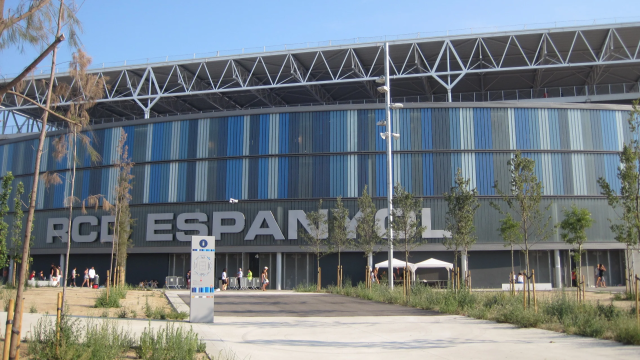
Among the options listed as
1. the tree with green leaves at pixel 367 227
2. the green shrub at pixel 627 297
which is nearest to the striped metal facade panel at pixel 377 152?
the tree with green leaves at pixel 367 227

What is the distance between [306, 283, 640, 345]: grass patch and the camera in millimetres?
12938

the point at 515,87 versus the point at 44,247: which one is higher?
the point at 515,87

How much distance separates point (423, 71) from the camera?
174ft

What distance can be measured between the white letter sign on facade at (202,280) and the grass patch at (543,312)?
25.6 feet

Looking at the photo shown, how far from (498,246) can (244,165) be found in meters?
20.1

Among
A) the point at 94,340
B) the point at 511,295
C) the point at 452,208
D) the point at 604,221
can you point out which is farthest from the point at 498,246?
the point at 94,340

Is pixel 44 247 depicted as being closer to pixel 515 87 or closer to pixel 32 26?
pixel 32 26

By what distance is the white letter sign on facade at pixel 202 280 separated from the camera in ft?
53.8

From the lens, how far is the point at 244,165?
44.0 metres

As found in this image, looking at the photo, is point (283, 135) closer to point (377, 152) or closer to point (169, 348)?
point (377, 152)

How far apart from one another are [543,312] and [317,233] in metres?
24.4

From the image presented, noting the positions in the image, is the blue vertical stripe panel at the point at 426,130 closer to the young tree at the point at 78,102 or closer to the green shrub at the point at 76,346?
the young tree at the point at 78,102

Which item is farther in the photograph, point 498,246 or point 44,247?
point 44,247

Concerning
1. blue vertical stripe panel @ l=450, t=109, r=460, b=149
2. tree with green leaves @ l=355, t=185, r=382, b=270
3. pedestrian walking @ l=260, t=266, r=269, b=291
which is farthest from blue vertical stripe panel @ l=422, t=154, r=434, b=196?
pedestrian walking @ l=260, t=266, r=269, b=291
